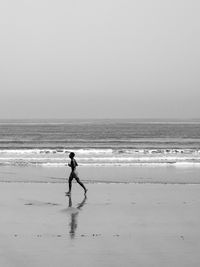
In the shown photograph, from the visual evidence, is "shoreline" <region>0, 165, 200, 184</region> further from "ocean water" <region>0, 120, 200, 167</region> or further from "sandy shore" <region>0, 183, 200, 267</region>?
"sandy shore" <region>0, 183, 200, 267</region>

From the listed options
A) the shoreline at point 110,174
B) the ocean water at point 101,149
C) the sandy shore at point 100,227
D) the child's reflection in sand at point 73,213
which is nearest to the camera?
the sandy shore at point 100,227

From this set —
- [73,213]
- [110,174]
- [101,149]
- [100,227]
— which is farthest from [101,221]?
[101,149]

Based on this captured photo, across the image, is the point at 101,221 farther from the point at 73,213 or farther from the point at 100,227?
the point at 73,213

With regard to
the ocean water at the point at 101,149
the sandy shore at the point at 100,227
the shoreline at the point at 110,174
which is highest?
the ocean water at the point at 101,149

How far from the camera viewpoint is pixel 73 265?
9203 mm

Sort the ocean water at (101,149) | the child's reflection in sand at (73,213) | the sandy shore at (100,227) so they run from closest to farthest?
1. the sandy shore at (100,227)
2. the child's reflection in sand at (73,213)
3. the ocean water at (101,149)

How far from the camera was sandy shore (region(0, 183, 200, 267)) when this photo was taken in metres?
9.68

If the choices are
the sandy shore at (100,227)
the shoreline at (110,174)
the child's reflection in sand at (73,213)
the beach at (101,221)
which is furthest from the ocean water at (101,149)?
the child's reflection in sand at (73,213)

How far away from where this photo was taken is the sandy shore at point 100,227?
31.8 feet

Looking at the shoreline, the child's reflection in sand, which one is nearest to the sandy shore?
the child's reflection in sand

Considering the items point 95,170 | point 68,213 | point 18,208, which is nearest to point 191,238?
point 68,213

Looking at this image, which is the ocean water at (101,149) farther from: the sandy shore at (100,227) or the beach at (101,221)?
the sandy shore at (100,227)

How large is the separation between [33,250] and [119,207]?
552cm

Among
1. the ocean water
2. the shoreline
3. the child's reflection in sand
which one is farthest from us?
the ocean water
